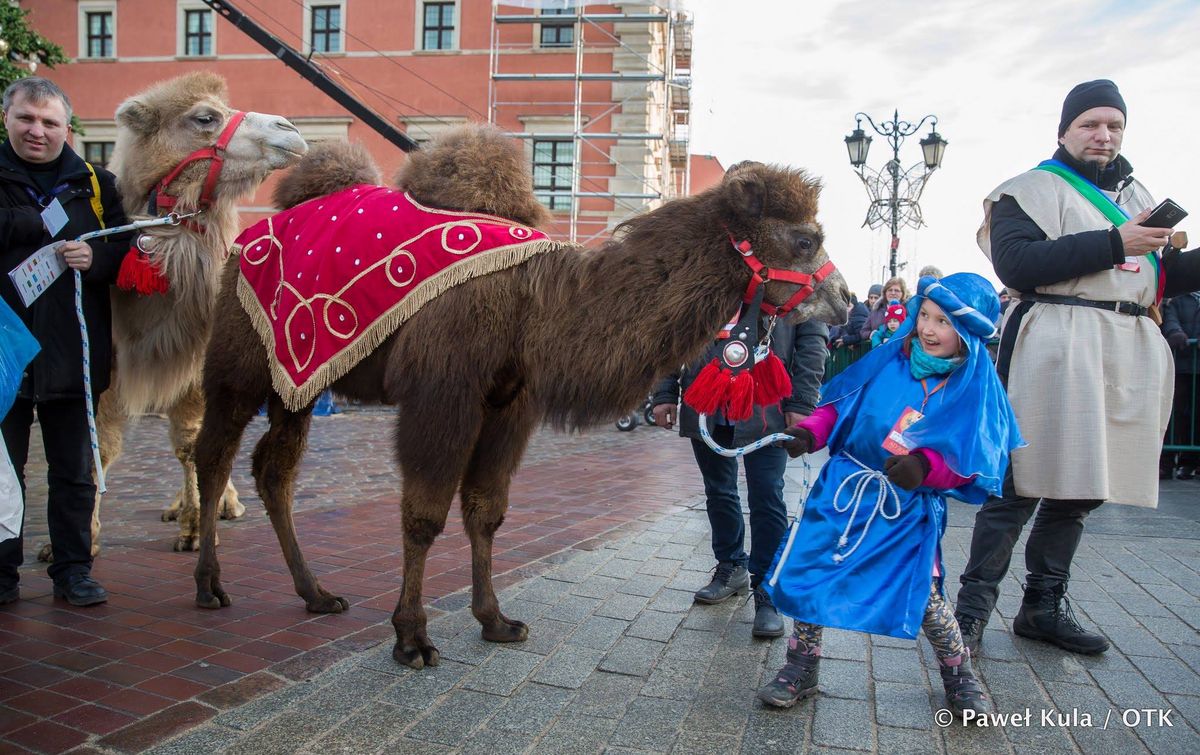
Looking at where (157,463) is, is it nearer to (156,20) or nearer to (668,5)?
(668,5)

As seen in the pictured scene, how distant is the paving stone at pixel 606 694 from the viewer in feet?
10.4

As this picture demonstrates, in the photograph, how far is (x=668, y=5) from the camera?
23438 mm

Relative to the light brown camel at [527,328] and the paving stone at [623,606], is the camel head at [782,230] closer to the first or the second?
the light brown camel at [527,328]

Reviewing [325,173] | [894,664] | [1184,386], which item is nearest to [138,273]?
[325,173]

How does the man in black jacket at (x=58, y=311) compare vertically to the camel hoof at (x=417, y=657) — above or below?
above

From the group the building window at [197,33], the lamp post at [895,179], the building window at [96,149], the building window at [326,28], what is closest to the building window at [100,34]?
the building window at [197,33]

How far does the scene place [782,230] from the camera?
132 inches

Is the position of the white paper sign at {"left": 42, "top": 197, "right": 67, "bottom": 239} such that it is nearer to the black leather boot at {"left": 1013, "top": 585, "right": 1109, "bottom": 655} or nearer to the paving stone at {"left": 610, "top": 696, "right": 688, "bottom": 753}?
the paving stone at {"left": 610, "top": 696, "right": 688, "bottom": 753}

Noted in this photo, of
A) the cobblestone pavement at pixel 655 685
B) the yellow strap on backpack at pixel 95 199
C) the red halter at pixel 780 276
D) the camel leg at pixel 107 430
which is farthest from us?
the camel leg at pixel 107 430

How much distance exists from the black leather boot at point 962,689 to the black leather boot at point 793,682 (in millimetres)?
469

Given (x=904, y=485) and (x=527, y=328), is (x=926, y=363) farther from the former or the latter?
(x=527, y=328)

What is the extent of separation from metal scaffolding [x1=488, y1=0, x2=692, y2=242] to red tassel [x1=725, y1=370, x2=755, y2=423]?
64.0 feet

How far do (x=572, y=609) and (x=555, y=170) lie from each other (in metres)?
21.5

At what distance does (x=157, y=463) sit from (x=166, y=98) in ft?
18.1
